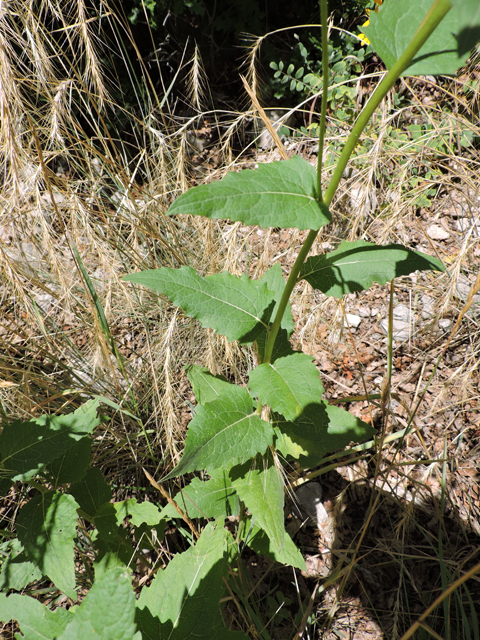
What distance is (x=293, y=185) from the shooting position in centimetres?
93

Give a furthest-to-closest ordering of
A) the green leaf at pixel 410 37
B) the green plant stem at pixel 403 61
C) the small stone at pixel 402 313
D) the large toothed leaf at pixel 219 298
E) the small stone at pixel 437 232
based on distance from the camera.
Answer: the small stone at pixel 437 232 → the small stone at pixel 402 313 → the large toothed leaf at pixel 219 298 → the green leaf at pixel 410 37 → the green plant stem at pixel 403 61

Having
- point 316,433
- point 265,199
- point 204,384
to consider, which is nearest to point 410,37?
point 265,199

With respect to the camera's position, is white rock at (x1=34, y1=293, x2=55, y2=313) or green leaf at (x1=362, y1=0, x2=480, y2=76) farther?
white rock at (x1=34, y1=293, x2=55, y2=313)

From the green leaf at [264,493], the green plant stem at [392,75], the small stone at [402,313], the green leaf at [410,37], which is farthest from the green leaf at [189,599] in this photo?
the small stone at [402,313]

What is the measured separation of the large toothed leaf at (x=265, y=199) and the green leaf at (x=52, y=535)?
0.98m

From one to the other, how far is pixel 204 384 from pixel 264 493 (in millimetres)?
461

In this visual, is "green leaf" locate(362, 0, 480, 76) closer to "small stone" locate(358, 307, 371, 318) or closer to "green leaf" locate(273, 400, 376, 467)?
"green leaf" locate(273, 400, 376, 467)

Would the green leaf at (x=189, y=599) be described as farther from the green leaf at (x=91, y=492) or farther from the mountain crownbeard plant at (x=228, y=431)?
the green leaf at (x=91, y=492)

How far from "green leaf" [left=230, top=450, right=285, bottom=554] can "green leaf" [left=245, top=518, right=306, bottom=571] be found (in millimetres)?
27

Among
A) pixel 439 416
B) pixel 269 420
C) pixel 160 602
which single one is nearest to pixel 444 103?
pixel 439 416

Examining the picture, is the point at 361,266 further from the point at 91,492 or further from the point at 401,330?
the point at 401,330

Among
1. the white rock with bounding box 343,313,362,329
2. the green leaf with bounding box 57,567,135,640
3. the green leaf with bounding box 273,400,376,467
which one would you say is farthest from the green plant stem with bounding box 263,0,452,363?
the white rock with bounding box 343,313,362,329

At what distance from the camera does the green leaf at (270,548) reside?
4.29 ft

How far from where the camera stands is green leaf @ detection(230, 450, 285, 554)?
45.3 inches
